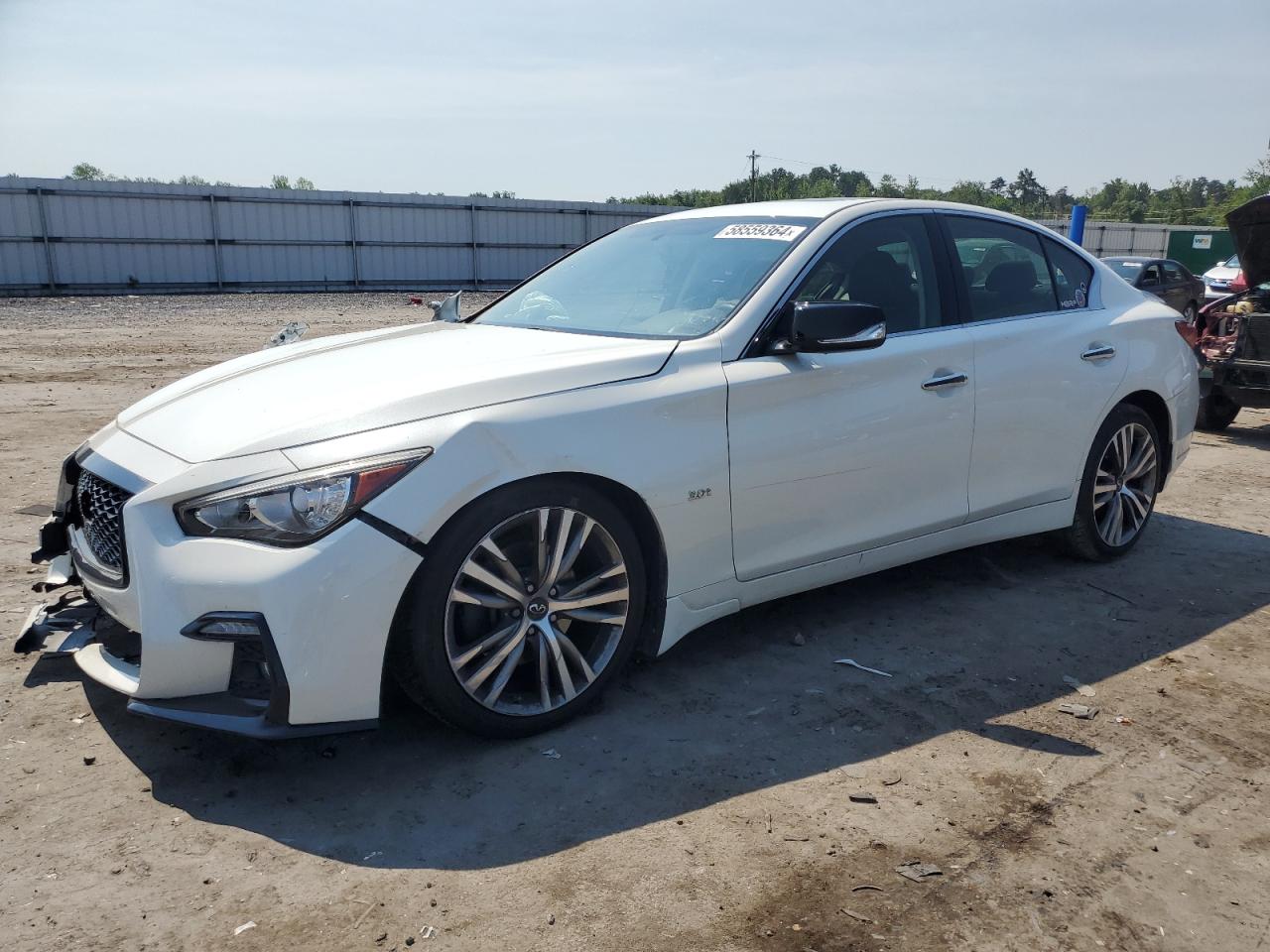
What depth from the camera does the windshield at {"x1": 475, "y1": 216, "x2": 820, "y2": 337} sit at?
405 cm

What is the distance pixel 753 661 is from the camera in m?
4.14

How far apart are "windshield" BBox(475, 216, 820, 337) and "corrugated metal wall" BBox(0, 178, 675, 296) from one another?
2382cm

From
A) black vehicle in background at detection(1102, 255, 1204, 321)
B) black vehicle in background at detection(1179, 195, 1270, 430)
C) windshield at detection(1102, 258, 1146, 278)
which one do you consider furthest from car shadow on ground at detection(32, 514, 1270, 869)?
windshield at detection(1102, 258, 1146, 278)

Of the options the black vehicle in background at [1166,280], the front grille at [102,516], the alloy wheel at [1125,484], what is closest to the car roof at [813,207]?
the alloy wheel at [1125,484]

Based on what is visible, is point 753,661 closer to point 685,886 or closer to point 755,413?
point 755,413

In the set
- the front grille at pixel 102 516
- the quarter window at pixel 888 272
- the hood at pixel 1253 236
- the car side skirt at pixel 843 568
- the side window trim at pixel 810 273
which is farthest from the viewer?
the hood at pixel 1253 236

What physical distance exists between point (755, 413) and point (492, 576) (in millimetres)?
1128

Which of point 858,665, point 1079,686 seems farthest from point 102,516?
point 1079,686

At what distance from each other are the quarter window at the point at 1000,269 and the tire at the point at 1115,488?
2.43ft

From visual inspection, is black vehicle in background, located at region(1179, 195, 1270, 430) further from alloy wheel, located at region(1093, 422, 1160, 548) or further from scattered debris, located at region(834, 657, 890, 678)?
scattered debris, located at region(834, 657, 890, 678)

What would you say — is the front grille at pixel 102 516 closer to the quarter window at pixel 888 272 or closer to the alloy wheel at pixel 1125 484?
the quarter window at pixel 888 272

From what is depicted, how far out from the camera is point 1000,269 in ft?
15.9

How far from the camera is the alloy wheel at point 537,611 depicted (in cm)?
324

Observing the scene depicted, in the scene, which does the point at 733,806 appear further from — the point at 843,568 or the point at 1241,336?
the point at 1241,336
